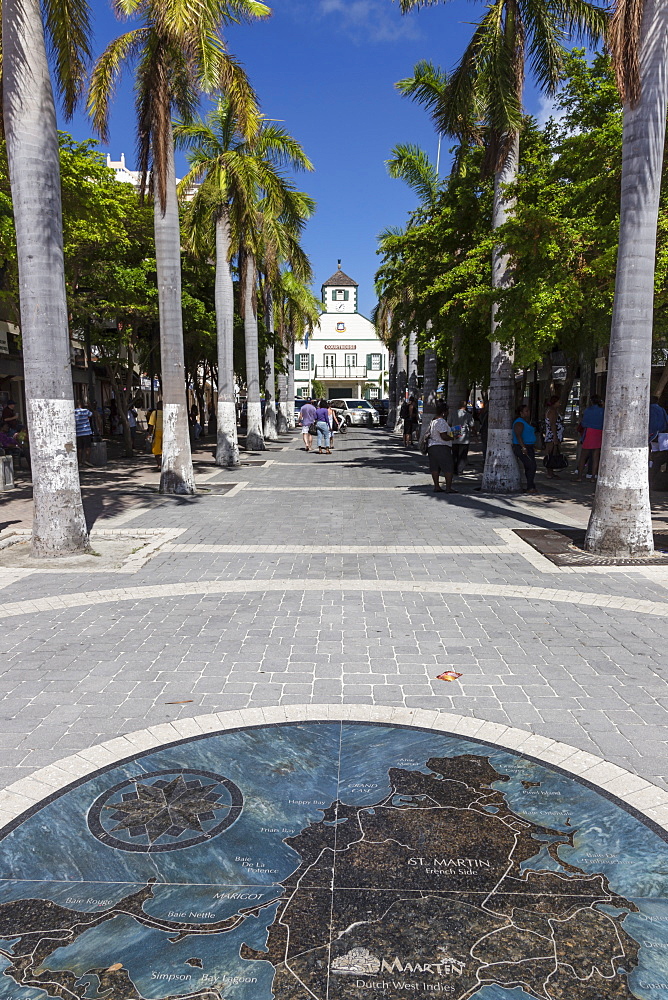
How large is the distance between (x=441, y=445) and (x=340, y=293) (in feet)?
223

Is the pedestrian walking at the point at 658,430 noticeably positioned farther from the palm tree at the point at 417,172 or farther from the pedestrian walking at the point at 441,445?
the palm tree at the point at 417,172

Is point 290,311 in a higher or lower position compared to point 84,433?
higher

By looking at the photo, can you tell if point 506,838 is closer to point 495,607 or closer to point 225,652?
point 225,652

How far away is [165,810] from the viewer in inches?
129

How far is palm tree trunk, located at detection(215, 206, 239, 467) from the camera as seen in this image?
63.4ft

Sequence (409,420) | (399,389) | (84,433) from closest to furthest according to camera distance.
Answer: (84,433) → (409,420) → (399,389)

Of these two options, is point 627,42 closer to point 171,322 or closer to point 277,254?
point 171,322

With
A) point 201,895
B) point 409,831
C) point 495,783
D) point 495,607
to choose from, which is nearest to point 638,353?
point 495,607

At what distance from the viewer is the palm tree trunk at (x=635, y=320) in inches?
330

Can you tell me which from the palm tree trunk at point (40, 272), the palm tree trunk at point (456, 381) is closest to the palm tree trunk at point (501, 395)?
the palm tree trunk at point (456, 381)

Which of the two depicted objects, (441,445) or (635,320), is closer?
(635,320)

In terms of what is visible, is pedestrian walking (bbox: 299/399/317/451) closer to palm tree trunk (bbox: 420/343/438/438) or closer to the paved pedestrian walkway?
palm tree trunk (bbox: 420/343/438/438)

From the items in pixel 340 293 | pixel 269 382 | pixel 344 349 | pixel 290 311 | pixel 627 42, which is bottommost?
pixel 269 382

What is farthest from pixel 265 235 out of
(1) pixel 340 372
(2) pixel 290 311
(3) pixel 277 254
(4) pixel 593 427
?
(1) pixel 340 372
